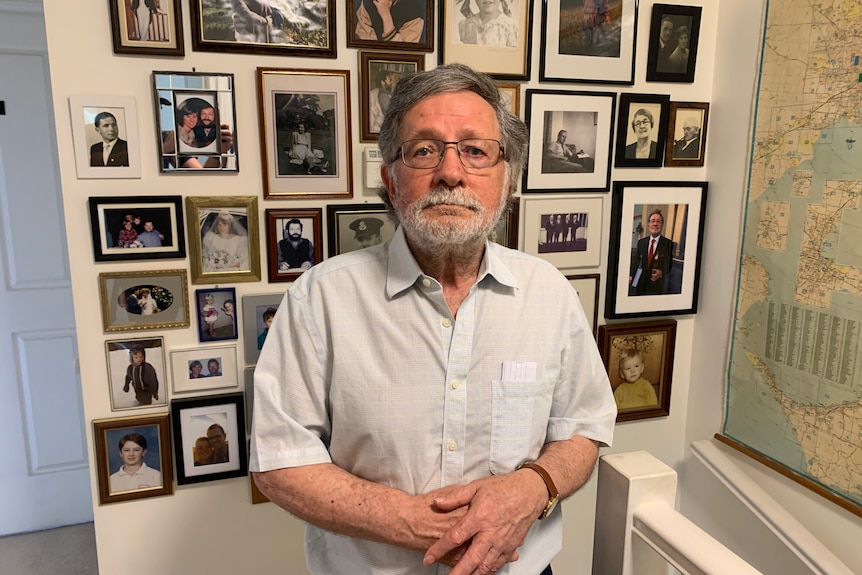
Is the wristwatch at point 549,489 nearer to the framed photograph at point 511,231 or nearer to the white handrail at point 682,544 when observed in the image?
the white handrail at point 682,544

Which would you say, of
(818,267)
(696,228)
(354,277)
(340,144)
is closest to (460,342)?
(354,277)

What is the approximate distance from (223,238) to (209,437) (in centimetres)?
51

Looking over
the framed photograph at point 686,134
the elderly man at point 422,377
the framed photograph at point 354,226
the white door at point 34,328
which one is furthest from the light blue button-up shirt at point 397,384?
the white door at point 34,328

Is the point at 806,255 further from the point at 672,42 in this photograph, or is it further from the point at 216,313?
the point at 216,313

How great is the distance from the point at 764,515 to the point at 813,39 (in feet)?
4.01

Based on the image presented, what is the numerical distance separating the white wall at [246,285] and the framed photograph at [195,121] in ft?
0.08

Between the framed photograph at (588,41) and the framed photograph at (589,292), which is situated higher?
the framed photograph at (588,41)

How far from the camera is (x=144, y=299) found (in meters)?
1.36

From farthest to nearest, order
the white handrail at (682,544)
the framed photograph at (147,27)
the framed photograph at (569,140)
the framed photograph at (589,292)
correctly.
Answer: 1. the framed photograph at (589,292)
2. the framed photograph at (569,140)
3. the framed photograph at (147,27)
4. the white handrail at (682,544)

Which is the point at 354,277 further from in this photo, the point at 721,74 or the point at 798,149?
the point at 721,74

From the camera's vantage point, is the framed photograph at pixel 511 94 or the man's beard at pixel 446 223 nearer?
the man's beard at pixel 446 223

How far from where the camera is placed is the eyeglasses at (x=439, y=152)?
3.32ft

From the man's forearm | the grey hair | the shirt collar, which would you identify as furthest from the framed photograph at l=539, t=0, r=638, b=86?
the man's forearm

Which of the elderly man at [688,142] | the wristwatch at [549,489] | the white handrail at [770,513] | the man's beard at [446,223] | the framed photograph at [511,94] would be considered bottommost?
the white handrail at [770,513]
